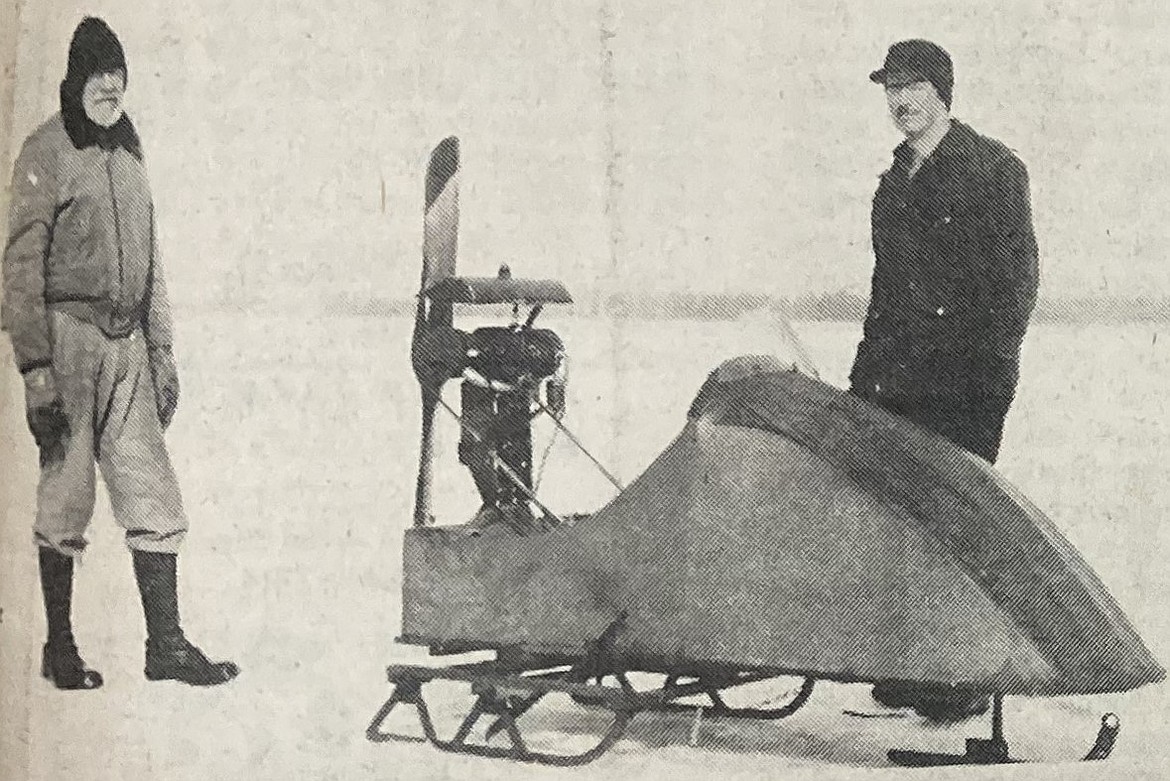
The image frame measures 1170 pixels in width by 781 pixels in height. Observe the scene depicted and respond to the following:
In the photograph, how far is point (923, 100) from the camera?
2045mm

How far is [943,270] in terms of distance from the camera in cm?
200

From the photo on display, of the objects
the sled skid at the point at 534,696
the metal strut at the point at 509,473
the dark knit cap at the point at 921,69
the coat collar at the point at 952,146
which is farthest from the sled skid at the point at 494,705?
the dark knit cap at the point at 921,69

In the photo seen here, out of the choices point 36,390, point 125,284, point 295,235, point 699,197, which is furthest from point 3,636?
point 699,197

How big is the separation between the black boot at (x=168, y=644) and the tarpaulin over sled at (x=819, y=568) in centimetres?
46

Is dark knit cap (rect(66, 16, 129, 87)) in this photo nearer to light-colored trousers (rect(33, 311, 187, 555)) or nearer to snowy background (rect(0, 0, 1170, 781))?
snowy background (rect(0, 0, 1170, 781))

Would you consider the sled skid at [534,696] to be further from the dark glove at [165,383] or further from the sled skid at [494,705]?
the dark glove at [165,383]

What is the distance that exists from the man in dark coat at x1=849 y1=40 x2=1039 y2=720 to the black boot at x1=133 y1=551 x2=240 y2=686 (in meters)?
1.05

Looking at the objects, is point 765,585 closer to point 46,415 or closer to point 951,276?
point 951,276

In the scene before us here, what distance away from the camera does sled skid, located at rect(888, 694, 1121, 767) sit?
1909 mm

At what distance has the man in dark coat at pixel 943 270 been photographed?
199 cm

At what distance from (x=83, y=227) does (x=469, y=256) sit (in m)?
0.62

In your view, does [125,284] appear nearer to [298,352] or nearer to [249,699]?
[298,352]

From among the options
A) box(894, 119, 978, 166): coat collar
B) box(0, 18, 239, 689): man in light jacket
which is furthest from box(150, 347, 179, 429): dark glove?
box(894, 119, 978, 166): coat collar

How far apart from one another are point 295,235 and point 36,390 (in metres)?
0.48
